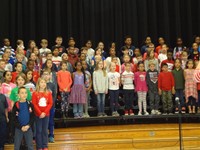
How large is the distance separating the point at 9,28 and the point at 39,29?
966 millimetres

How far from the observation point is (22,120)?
672 cm

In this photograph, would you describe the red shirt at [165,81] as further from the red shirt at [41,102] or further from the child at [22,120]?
the child at [22,120]

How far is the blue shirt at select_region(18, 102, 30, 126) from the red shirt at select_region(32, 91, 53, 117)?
0.23 metres

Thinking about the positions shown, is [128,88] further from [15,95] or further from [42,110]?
[15,95]

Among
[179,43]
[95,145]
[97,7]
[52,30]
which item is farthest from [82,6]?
[95,145]

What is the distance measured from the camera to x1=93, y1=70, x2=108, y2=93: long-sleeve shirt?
8.94 meters

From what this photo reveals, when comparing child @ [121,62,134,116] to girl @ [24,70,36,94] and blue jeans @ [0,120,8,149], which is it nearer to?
girl @ [24,70,36,94]

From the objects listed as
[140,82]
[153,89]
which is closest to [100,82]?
[140,82]

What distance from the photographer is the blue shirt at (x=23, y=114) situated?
6.72 meters

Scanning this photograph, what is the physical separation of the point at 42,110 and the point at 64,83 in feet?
5.81

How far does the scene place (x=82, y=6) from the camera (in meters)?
12.8

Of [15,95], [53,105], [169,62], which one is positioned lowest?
[53,105]

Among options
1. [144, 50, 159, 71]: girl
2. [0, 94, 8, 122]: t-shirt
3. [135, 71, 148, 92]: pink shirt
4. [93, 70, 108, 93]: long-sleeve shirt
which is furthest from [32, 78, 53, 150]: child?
[144, 50, 159, 71]: girl

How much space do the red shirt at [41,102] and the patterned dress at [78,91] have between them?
1.63 m
